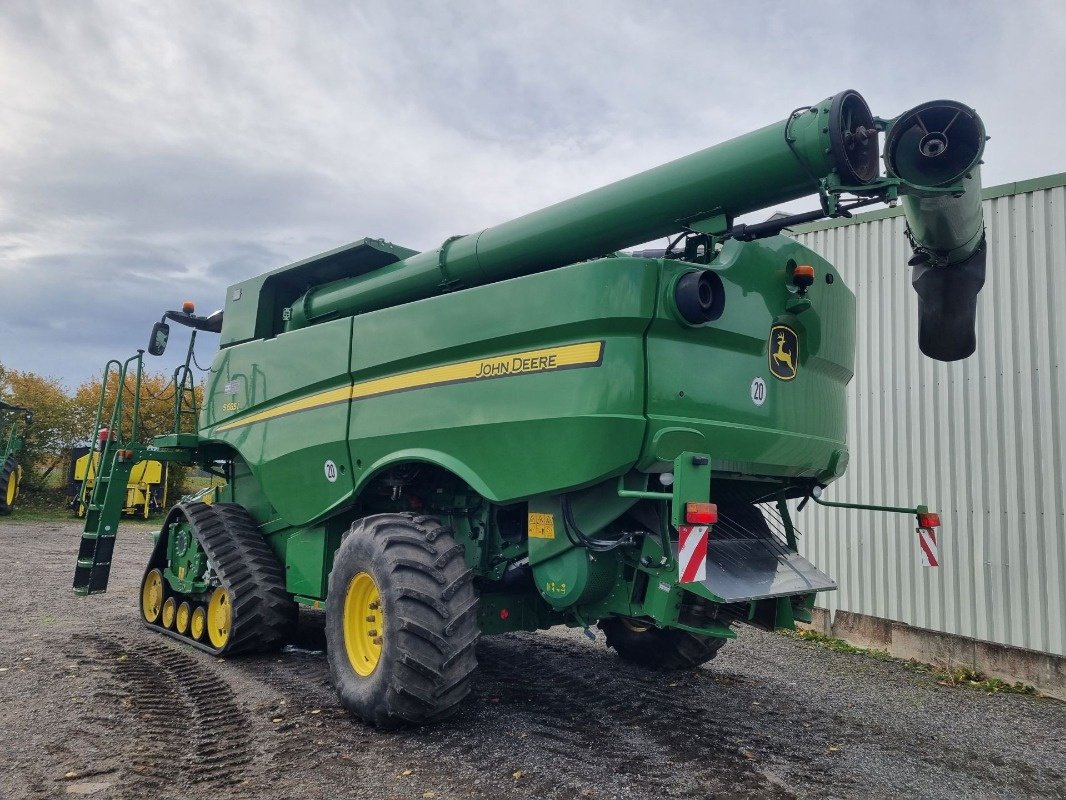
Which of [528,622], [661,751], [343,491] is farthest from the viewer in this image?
[343,491]

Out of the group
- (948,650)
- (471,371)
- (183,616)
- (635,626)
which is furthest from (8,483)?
(948,650)

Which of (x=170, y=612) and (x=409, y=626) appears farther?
(x=170, y=612)

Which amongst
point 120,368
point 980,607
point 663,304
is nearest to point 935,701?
point 980,607

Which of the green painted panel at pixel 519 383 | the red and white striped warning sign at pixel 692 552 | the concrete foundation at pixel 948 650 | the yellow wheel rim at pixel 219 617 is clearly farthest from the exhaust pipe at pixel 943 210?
the yellow wheel rim at pixel 219 617

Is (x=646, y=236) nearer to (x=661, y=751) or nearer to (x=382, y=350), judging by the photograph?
(x=382, y=350)

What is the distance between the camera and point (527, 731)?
4.48 m

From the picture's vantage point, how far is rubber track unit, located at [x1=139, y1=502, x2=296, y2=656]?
6055 millimetres

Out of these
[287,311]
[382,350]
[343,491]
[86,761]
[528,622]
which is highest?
[287,311]

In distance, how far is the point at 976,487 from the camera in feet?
21.5

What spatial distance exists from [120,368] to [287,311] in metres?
1.98

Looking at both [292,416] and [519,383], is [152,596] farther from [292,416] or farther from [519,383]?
[519,383]

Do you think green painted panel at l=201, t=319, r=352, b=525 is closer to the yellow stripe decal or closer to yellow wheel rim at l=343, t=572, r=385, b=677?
the yellow stripe decal

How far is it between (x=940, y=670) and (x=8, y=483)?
19.8 metres

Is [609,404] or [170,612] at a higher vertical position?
[609,404]
